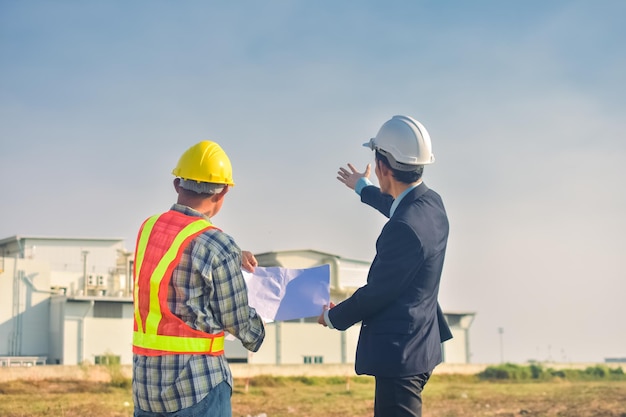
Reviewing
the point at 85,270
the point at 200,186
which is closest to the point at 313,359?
the point at 85,270

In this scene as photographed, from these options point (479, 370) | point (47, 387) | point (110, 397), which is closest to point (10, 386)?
point (47, 387)

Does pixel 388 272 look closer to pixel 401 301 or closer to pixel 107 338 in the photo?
pixel 401 301

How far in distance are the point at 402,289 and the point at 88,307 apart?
1562 inches

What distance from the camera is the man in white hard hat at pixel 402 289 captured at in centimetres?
404

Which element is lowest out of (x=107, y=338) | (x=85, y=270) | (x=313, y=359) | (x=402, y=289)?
(x=313, y=359)

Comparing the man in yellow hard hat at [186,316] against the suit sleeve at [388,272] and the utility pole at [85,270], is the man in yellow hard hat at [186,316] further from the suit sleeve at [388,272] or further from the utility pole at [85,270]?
the utility pole at [85,270]

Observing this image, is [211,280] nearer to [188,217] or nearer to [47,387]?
[188,217]

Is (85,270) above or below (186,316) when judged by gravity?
above

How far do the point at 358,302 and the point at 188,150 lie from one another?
3.85 feet

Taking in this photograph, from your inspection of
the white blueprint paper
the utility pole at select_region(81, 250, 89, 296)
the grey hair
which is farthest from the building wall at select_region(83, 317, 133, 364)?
the grey hair

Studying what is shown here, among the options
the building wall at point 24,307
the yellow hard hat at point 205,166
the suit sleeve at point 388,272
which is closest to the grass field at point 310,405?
the suit sleeve at point 388,272

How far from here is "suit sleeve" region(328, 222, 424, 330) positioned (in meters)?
4.03

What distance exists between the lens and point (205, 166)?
3.99 metres

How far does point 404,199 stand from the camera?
430 cm
